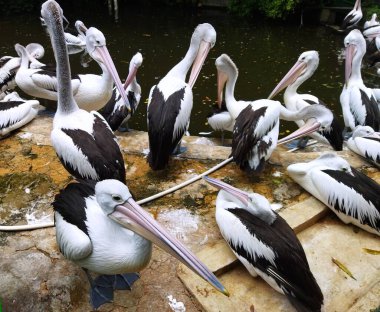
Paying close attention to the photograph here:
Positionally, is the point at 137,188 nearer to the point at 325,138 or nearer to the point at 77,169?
the point at 77,169

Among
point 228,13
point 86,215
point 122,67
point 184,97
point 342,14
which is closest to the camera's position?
point 86,215

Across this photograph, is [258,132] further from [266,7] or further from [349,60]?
[266,7]

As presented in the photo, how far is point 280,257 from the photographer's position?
228cm

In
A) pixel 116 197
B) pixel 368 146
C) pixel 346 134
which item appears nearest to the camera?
pixel 116 197

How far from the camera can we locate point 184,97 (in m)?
3.65

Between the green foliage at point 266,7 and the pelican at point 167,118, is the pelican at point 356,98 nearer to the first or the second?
the pelican at point 167,118

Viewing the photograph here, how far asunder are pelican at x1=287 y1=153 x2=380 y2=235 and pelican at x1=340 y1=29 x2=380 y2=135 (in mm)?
2170

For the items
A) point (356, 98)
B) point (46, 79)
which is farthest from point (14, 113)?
point (356, 98)

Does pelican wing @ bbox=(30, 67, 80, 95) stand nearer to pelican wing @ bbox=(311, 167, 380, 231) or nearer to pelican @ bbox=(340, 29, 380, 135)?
pelican wing @ bbox=(311, 167, 380, 231)

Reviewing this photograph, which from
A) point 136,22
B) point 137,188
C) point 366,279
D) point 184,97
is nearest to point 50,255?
point 137,188

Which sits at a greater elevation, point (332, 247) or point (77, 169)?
point (77, 169)

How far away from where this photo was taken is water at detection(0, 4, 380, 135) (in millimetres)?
7688

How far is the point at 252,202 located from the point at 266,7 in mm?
13141

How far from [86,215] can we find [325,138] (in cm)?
320
